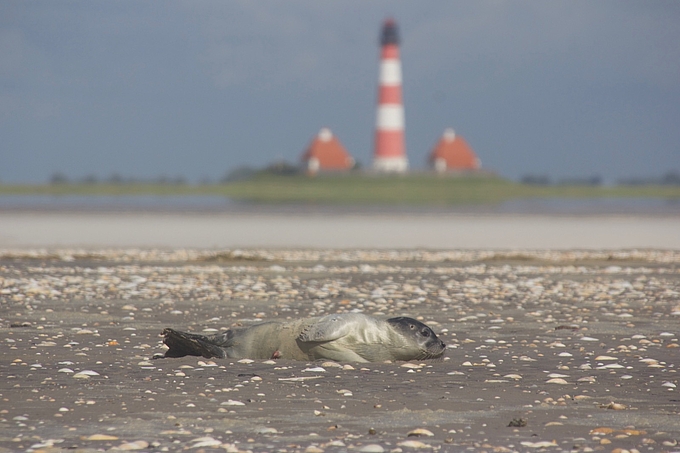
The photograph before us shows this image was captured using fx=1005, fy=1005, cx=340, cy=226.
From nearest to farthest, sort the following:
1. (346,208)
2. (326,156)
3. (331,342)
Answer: (331,342) → (346,208) → (326,156)

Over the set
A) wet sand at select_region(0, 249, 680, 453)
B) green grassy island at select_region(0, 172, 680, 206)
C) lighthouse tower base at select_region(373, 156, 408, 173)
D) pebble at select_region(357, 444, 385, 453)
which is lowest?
pebble at select_region(357, 444, 385, 453)

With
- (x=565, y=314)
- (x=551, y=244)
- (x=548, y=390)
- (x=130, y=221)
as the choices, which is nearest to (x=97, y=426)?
(x=548, y=390)

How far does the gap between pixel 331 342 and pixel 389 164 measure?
8263cm

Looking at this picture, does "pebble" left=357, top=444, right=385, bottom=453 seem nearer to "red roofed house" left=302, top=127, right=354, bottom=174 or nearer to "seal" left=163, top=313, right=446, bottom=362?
"seal" left=163, top=313, right=446, bottom=362

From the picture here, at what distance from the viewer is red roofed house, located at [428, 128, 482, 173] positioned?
108625mm

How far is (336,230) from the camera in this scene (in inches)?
1455

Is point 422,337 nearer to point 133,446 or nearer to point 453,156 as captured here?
point 133,446

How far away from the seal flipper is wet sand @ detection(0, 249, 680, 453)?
0.11 metres

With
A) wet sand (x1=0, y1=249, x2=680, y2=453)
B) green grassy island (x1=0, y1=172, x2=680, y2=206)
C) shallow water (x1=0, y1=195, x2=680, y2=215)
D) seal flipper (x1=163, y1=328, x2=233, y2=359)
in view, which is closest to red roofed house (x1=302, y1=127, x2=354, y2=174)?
green grassy island (x1=0, y1=172, x2=680, y2=206)

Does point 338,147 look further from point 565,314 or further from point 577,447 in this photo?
point 577,447

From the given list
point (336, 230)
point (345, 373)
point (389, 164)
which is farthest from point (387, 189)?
point (345, 373)

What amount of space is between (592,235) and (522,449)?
2930cm

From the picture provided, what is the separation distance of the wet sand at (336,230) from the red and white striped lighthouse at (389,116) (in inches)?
1604

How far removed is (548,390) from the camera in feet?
29.5
